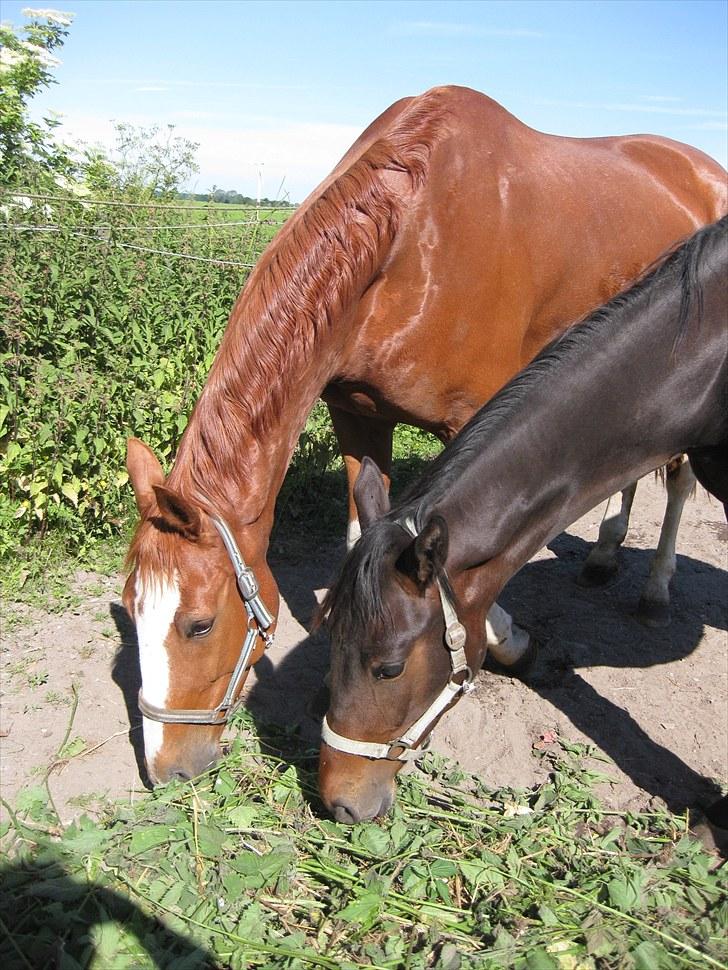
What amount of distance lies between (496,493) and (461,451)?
0.16 meters

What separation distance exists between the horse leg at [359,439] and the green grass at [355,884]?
1.39 meters

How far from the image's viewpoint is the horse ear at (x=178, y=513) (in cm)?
244

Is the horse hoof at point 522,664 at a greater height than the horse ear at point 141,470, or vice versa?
the horse ear at point 141,470

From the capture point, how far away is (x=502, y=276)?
3.26 metres

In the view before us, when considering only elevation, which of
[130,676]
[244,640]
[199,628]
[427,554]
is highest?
[427,554]

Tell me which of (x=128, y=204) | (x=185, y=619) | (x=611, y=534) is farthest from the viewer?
(x=128, y=204)

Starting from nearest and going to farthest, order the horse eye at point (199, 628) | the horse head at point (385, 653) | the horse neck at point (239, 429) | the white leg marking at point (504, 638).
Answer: the horse head at point (385, 653) < the horse eye at point (199, 628) < the horse neck at point (239, 429) < the white leg marking at point (504, 638)

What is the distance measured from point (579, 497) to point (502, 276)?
1275 mm

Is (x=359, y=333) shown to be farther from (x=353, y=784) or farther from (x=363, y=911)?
(x=363, y=911)

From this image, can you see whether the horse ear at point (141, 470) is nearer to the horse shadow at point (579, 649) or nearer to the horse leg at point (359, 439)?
the horse leg at point (359, 439)

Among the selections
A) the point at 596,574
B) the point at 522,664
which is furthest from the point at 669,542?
the point at 522,664

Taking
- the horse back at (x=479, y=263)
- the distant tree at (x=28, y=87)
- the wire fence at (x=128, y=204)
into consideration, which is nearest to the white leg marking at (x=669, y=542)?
the horse back at (x=479, y=263)

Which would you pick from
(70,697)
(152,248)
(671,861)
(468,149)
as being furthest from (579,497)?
(152,248)

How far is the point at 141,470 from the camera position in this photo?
2787mm
